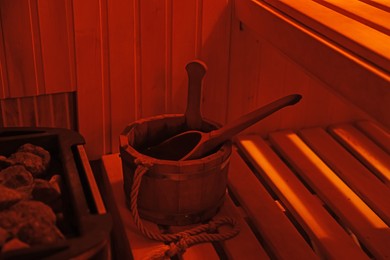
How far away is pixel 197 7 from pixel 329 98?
0.55 metres

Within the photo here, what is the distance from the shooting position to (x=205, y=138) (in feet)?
4.15

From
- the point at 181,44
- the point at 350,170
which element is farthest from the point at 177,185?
the point at 350,170

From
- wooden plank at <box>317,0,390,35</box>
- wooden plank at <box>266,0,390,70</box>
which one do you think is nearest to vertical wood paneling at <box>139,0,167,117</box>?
wooden plank at <box>266,0,390,70</box>

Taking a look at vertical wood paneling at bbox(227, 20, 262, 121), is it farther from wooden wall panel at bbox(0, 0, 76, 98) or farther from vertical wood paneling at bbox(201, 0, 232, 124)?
wooden wall panel at bbox(0, 0, 76, 98)

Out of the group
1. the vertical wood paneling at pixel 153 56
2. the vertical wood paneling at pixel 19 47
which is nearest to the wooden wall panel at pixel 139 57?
the vertical wood paneling at pixel 153 56

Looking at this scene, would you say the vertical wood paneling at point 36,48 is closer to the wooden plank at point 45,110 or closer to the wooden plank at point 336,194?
the wooden plank at point 45,110

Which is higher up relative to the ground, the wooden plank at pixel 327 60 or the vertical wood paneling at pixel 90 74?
the wooden plank at pixel 327 60

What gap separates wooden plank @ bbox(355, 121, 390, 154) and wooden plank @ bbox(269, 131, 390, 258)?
233mm

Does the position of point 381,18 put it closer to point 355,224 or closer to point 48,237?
point 355,224

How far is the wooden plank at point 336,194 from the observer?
125cm

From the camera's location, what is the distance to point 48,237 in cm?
82

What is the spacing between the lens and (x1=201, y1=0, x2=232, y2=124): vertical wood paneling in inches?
59.3

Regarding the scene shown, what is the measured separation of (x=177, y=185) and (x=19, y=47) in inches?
21.3

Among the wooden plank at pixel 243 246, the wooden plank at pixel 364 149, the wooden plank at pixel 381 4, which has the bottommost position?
the wooden plank at pixel 243 246
